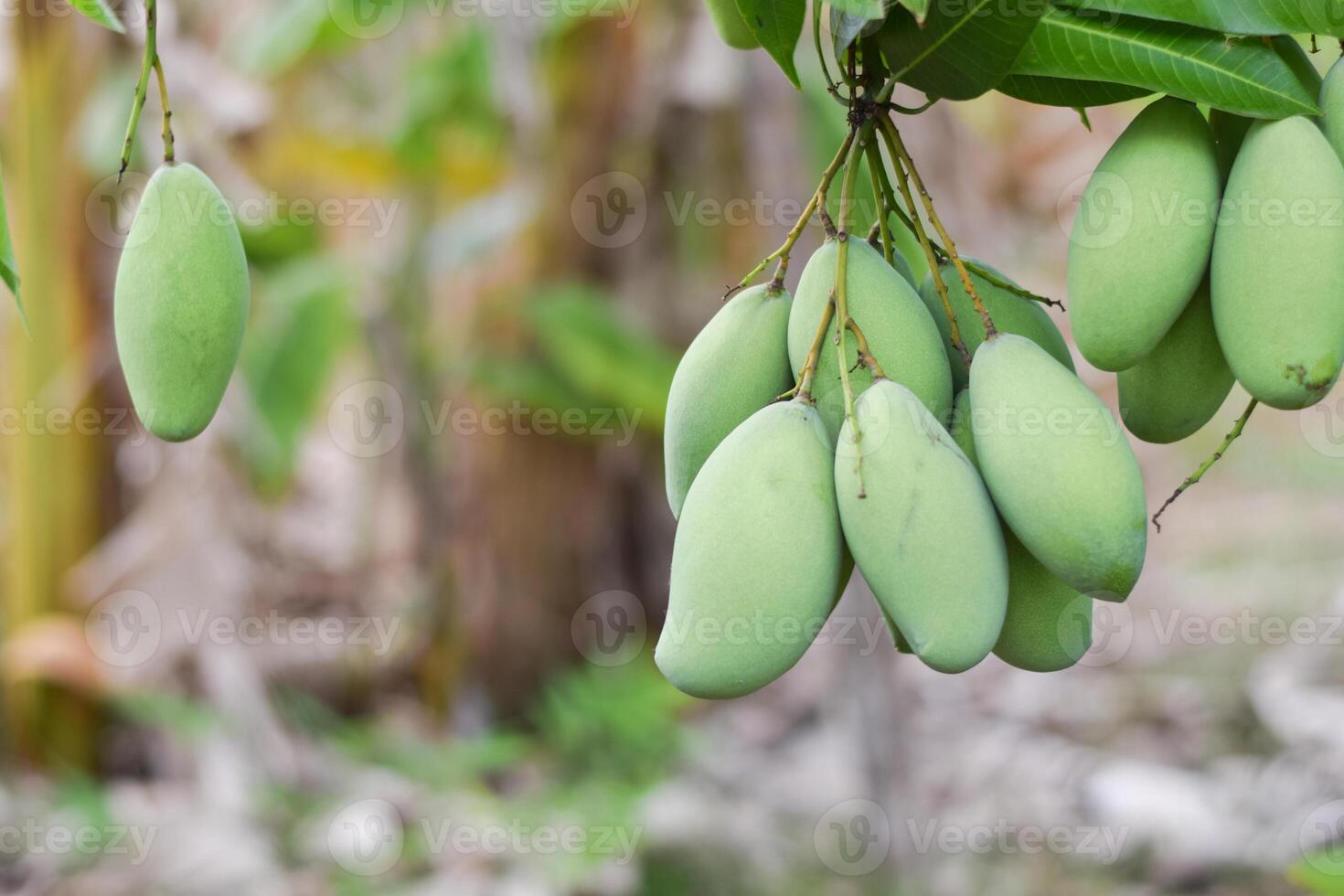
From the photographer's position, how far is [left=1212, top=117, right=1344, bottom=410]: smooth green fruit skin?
1.32 ft

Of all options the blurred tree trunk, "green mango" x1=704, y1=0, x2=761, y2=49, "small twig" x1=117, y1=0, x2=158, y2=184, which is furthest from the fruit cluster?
the blurred tree trunk

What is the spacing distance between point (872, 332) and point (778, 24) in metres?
0.13

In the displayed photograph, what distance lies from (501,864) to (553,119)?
1322mm

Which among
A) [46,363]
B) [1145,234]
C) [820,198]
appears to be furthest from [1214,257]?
[46,363]

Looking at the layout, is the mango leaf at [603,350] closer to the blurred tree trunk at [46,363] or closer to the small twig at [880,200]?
the blurred tree trunk at [46,363]

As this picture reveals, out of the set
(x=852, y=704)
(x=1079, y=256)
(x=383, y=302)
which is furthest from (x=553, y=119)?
(x=1079, y=256)

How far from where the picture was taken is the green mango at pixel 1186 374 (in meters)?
0.46

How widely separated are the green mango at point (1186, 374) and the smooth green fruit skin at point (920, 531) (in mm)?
108

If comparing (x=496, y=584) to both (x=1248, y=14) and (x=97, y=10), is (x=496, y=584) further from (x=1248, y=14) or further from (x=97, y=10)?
(x=1248, y=14)

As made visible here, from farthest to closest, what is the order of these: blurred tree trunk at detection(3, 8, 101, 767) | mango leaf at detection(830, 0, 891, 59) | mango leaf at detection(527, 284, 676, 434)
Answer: blurred tree trunk at detection(3, 8, 101, 767) → mango leaf at detection(527, 284, 676, 434) → mango leaf at detection(830, 0, 891, 59)

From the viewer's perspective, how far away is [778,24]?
46 centimetres

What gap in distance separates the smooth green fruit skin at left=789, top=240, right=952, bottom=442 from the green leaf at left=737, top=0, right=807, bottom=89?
0.07 metres

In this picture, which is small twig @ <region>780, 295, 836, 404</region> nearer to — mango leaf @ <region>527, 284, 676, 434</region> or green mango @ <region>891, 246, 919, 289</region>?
green mango @ <region>891, 246, 919, 289</region>

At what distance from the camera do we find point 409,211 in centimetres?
224
